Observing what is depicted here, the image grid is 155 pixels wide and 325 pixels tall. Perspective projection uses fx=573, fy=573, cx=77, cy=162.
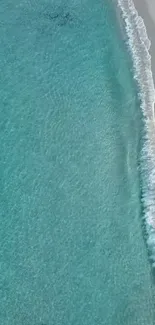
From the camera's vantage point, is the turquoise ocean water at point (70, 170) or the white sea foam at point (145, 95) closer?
the turquoise ocean water at point (70, 170)

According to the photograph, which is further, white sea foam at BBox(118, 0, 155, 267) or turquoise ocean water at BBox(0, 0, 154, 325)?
white sea foam at BBox(118, 0, 155, 267)

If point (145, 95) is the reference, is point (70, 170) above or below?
below

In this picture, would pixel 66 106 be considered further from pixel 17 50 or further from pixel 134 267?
pixel 134 267

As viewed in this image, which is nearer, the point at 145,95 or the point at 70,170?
the point at 70,170

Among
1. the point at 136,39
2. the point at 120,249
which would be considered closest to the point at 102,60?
the point at 136,39
